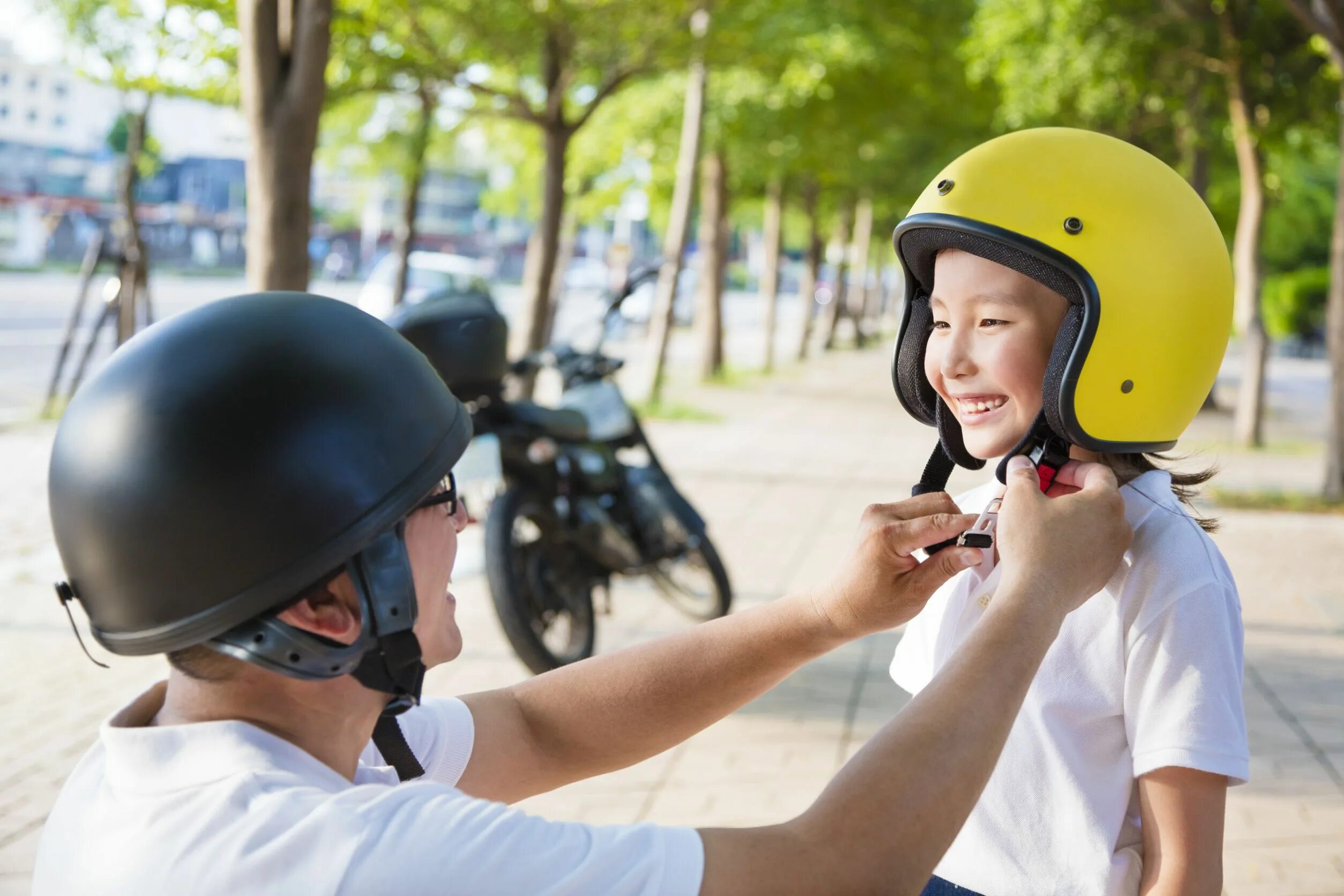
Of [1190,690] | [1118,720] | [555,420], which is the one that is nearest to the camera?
[1190,690]

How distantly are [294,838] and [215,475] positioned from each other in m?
0.40

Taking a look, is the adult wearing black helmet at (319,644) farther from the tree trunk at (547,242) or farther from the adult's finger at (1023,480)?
the tree trunk at (547,242)

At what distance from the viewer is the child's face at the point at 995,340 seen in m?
2.10

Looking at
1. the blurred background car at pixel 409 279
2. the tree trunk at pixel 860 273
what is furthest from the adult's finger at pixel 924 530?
the tree trunk at pixel 860 273

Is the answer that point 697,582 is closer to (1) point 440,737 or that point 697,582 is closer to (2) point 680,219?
(1) point 440,737

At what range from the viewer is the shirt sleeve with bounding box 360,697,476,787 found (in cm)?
191

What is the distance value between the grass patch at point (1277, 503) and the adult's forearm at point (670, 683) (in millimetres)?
9290

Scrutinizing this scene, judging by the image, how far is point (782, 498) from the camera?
1071 cm

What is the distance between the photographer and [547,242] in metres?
14.2

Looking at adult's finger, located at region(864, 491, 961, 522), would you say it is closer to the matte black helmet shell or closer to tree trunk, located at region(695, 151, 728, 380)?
the matte black helmet shell

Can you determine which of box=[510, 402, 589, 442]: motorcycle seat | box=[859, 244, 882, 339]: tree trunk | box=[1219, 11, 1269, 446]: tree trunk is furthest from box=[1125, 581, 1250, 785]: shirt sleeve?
box=[859, 244, 882, 339]: tree trunk

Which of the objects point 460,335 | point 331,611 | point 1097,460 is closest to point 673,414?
point 460,335

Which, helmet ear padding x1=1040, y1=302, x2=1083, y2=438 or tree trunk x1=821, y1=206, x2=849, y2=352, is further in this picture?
tree trunk x1=821, y1=206, x2=849, y2=352

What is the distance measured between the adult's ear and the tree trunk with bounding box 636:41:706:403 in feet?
49.9
